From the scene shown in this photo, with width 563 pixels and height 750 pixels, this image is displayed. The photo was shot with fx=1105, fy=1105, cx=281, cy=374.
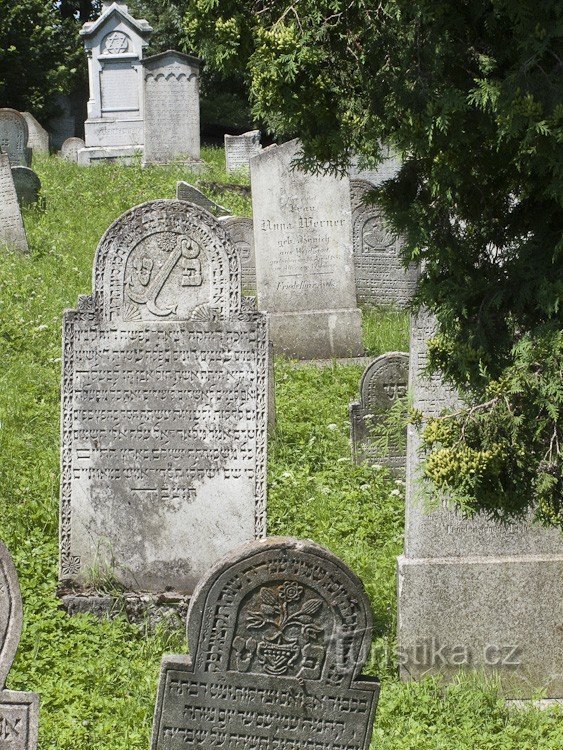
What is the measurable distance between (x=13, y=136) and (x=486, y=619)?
55.6ft

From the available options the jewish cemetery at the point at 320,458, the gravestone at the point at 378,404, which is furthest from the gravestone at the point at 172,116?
the gravestone at the point at 378,404

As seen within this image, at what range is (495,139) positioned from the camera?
11.3 feet

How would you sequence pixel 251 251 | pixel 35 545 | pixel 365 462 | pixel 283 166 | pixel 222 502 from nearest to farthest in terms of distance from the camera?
pixel 222 502
pixel 35 545
pixel 365 462
pixel 283 166
pixel 251 251

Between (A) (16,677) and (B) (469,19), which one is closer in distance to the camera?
(B) (469,19)

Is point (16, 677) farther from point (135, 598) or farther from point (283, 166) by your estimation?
point (283, 166)

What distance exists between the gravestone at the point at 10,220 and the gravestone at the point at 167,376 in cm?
867

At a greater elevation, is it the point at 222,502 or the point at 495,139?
the point at 495,139

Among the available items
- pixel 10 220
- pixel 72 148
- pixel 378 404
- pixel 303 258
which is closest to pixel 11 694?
pixel 378 404

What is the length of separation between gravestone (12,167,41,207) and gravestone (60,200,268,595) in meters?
11.2

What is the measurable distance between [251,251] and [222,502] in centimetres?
720

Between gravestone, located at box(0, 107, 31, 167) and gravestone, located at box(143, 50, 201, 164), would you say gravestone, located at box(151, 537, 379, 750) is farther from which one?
gravestone, located at box(143, 50, 201, 164)

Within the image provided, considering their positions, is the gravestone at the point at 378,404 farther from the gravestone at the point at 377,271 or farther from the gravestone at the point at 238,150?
the gravestone at the point at 238,150

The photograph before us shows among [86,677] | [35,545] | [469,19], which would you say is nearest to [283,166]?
[35,545]

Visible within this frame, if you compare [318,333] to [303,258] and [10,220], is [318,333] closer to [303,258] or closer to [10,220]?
[303,258]
